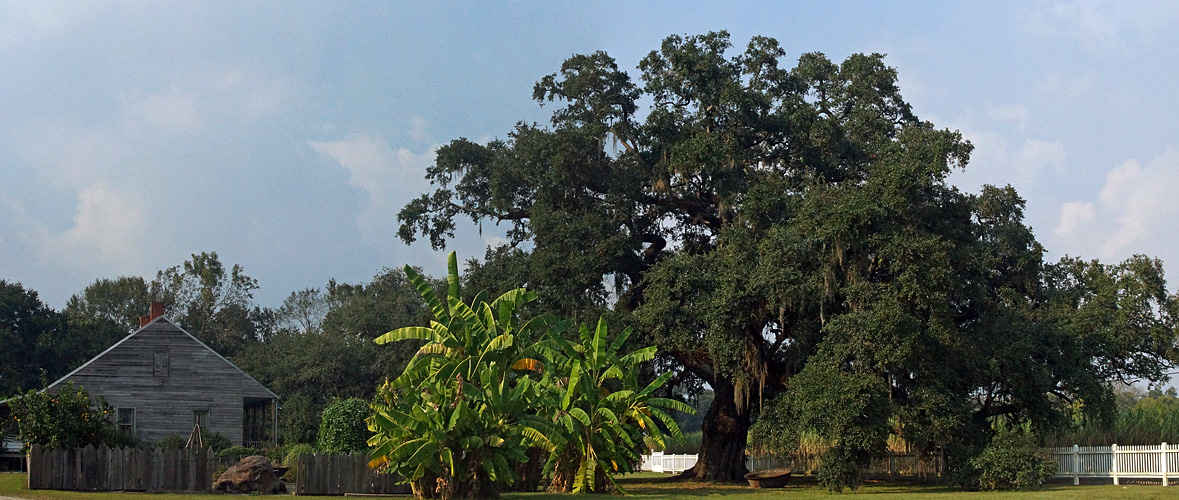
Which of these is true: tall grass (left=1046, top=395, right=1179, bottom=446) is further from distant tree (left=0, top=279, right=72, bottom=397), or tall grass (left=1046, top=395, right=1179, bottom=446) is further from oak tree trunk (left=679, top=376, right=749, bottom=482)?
distant tree (left=0, top=279, right=72, bottom=397)

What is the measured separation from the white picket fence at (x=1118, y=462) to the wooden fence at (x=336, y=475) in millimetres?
19627

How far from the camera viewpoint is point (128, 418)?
124ft

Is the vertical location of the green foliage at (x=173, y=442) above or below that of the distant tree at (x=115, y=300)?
below

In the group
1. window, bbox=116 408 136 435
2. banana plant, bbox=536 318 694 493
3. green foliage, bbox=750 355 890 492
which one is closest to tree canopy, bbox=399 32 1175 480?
green foliage, bbox=750 355 890 492

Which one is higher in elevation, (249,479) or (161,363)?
(161,363)

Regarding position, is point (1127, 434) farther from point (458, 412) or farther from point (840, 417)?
point (458, 412)

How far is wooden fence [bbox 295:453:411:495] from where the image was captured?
73.5 ft

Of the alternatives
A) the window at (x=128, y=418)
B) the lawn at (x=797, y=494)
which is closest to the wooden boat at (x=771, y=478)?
the lawn at (x=797, y=494)

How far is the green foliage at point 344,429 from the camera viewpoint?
24875 millimetres

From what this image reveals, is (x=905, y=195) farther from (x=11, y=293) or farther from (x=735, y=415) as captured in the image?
(x=11, y=293)

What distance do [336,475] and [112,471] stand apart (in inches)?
203

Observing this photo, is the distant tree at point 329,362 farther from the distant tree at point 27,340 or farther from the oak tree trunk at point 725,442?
the oak tree trunk at point 725,442

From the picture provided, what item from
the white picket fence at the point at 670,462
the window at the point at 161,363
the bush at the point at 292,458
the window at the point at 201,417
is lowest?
the white picket fence at the point at 670,462

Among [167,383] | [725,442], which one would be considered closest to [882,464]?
[725,442]
